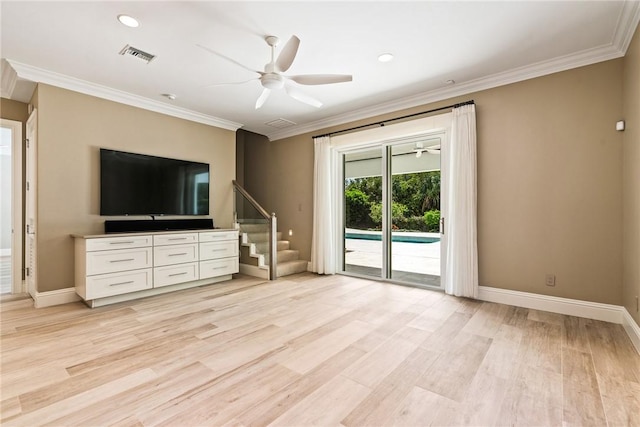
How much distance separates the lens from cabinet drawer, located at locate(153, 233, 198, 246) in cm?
412

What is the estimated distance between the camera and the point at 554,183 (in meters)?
3.40

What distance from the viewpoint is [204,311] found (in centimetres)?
347

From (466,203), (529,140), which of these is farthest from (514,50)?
(466,203)

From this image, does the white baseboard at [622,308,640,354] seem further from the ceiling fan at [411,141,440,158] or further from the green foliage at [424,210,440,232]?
the ceiling fan at [411,141,440,158]

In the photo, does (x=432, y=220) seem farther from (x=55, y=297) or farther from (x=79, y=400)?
(x=55, y=297)

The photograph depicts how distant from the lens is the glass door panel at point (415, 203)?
4582 millimetres

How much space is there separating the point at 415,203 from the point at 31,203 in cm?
558

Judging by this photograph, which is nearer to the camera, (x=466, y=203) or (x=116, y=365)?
(x=116, y=365)

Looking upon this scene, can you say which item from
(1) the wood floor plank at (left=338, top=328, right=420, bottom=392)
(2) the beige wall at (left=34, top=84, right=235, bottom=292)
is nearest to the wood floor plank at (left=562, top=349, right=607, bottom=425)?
(1) the wood floor plank at (left=338, top=328, right=420, bottom=392)

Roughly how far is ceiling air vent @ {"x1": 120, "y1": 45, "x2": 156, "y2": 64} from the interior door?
168 centimetres

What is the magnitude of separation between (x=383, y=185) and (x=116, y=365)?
13.7 ft

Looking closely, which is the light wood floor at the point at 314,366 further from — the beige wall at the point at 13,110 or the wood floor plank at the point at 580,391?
the beige wall at the point at 13,110

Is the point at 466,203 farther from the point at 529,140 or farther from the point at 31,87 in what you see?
the point at 31,87

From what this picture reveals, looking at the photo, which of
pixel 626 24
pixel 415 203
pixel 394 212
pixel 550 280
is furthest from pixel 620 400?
pixel 394 212
